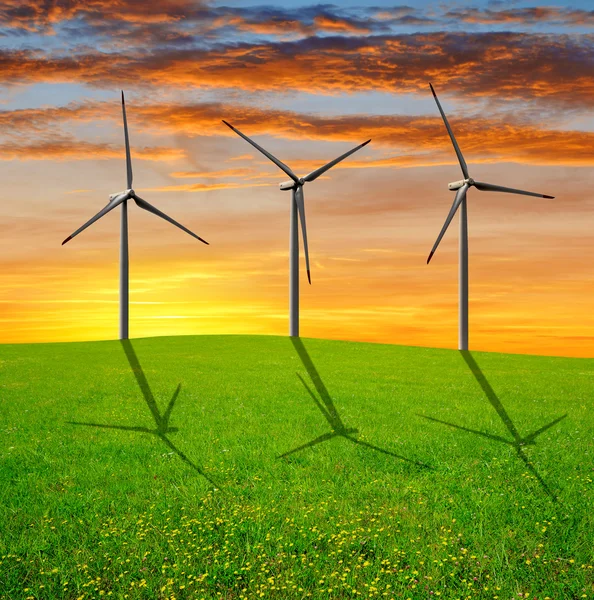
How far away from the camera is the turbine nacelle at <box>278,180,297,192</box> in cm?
→ 3926

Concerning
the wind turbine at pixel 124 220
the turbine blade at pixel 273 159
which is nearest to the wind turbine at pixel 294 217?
the turbine blade at pixel 273 159

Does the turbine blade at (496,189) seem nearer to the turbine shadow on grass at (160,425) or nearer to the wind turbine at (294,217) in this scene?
the wind turbine at (294,217)

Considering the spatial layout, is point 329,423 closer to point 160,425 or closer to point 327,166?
point 160,425

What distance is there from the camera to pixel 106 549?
13.0 meters

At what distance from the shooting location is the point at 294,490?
53.0ft

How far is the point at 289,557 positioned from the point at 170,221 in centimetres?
3414

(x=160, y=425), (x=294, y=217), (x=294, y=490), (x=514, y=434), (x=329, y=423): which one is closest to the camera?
(x=294, y=490)

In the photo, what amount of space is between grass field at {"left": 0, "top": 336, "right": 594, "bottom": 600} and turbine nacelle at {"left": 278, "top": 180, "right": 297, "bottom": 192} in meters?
13.3

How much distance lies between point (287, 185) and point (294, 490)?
2652 centimetres

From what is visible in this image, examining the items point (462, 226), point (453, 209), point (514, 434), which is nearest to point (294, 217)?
point (453, 209)

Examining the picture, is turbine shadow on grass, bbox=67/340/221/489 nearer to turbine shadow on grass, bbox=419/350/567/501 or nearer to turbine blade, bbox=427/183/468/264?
turbine shadow on grass, bbox=419/350/567/501

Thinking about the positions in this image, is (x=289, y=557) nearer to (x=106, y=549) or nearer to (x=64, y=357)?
(x=106, y=549)

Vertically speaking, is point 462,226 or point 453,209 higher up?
point 453,209

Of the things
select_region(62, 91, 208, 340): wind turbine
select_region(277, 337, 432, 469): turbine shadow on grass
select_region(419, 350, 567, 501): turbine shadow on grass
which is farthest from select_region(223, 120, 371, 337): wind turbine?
select_region(419, 350, 567, 501): turbine shadow on grass
